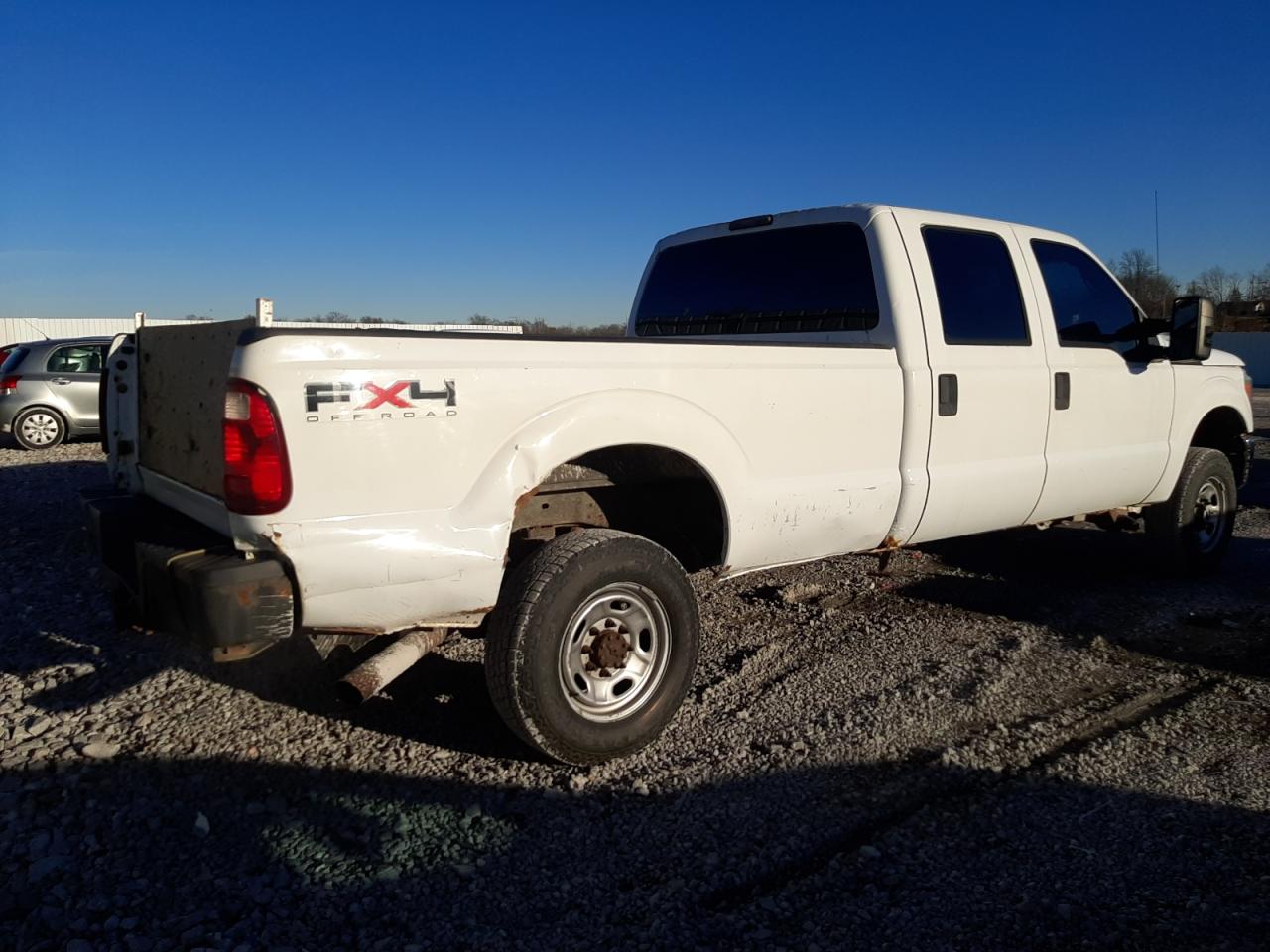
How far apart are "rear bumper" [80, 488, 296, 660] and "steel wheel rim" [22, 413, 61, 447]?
1235 centimetres

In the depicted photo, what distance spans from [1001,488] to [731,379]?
1.90 metres

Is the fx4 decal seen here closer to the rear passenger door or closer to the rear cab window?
the rear cab window

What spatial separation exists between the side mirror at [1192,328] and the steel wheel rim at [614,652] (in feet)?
12.6

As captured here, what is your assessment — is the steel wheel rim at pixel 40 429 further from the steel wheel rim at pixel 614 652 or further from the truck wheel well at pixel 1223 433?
the truck wheel well at pixel 1223 433

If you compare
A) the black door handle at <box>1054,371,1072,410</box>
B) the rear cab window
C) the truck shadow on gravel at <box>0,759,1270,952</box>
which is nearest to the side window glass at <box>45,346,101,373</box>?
the rear cab window

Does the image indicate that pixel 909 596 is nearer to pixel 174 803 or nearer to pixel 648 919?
pixel 648 919

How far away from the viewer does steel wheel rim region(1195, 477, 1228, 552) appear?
6449 millimetres

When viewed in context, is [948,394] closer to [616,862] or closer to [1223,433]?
[616,862]

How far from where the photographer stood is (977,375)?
477cm

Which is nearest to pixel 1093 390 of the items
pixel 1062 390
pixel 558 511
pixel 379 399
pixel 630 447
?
pixel 1062 390

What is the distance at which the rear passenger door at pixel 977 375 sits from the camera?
4648 millimetres

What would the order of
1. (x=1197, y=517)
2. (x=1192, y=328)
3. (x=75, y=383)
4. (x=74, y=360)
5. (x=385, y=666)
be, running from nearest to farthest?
(x=385, y=666)
(x=1192, y=328)
(x=1197, y=517)
(x=75, y=383)
(x=74, y=360)

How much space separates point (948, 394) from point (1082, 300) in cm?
157

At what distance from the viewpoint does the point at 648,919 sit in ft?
8.79
